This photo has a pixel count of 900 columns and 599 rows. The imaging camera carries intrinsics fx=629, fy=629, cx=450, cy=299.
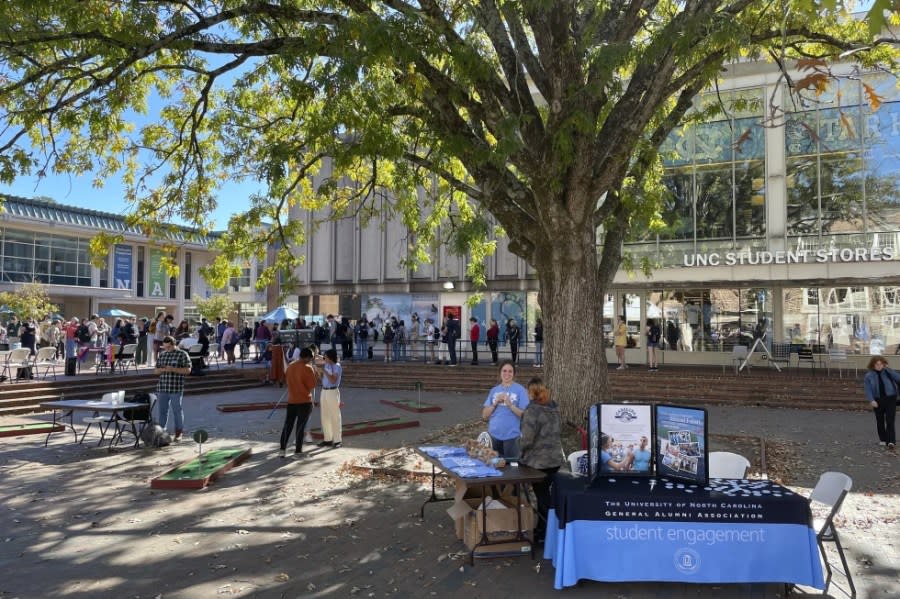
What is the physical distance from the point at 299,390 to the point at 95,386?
1037cm

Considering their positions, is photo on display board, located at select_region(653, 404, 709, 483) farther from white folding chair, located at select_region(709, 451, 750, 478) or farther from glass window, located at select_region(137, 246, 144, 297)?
glass window, located at select_region(137, 246, 144, 297)

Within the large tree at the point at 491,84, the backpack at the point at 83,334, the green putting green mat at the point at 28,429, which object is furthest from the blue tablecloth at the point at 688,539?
the backpack at the point at 83,334

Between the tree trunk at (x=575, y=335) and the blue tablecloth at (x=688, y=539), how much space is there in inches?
191

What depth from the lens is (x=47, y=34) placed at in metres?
8.39

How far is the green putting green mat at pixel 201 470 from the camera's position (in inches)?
318

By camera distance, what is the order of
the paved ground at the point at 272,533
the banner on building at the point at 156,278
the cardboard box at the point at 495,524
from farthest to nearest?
the banner on building at the point at 156,278
the cardboard box at the point at 495,524
the paved ground at the point at 272,533

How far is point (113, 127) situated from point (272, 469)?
6.44 metres

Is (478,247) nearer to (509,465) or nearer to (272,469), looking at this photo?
(272,469)

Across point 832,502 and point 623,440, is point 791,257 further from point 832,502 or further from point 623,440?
point 623,440

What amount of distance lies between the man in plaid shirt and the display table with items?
Result: 264 inches

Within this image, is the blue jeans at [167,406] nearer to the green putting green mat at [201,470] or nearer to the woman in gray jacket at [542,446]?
the green putting green mat at [201,470]

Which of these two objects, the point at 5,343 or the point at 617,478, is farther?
the point at 5,343

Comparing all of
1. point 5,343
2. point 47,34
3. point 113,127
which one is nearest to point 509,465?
point 47,34

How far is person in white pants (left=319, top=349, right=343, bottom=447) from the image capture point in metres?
10.6
